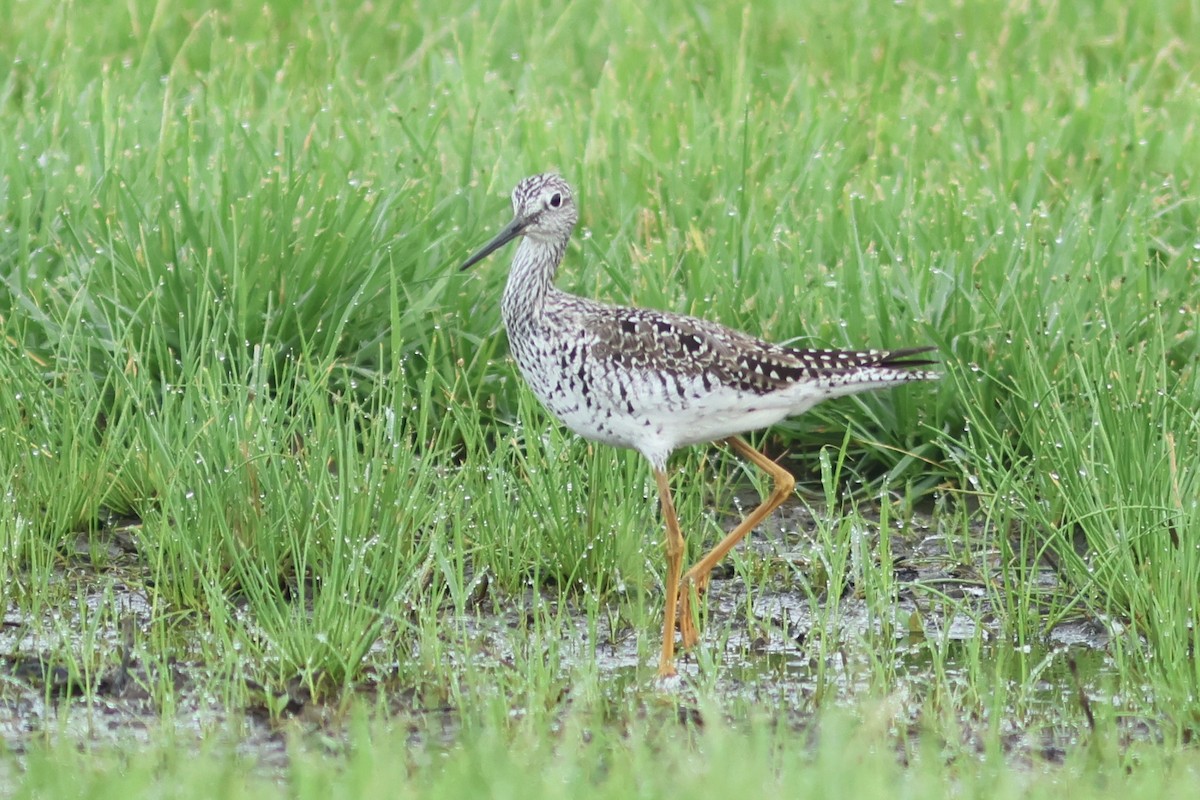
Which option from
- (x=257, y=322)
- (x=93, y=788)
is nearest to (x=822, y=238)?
(x=257, y=322)

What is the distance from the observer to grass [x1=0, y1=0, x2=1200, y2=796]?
15.0 ft

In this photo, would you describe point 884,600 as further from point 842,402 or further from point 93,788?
point 93,788

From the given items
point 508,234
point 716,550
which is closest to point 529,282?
point 508,234

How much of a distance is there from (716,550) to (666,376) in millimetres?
687

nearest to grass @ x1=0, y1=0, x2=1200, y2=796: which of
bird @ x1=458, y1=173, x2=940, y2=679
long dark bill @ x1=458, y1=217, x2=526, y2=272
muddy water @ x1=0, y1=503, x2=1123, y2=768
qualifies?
muddy water @ x1=0, y1=503, x2=1123, y2=768

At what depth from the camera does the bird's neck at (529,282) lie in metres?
5.47

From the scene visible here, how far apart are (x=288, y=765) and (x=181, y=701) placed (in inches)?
22.4

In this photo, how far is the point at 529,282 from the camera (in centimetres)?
554

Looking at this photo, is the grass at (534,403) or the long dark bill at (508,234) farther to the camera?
the long dark bill at (508,234)

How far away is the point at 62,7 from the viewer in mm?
9844

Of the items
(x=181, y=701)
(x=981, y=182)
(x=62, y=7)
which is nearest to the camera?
(x=181, y=701)

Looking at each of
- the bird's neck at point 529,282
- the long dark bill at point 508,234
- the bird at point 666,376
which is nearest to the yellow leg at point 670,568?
the bird at point 666,376

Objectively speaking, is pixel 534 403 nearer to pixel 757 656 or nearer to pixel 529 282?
pixel 529 282

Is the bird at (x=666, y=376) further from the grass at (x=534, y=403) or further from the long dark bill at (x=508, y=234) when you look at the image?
the grass at (x=534, y=403)
